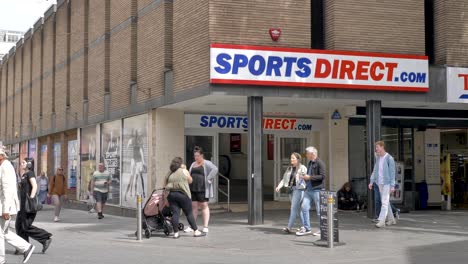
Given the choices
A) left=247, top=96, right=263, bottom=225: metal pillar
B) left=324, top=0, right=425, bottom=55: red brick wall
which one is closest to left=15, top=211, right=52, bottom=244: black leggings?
left=247, top=96, right=263, bottom=225: metal pillar

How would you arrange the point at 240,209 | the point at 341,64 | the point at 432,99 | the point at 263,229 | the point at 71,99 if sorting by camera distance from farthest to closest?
the point at 71,99 < the point at 240,209 < the point at 432,99 < the point at 341,64 < the point at 263,229

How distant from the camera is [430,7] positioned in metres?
16.8

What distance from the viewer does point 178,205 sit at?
12594mm

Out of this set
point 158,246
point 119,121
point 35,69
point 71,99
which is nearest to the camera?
point 158,246

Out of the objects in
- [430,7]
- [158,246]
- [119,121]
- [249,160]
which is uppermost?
[430,7]

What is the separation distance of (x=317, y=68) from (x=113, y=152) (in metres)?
9.68

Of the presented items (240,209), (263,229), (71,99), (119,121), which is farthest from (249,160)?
(71,99)

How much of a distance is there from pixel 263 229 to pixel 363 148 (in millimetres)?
6846

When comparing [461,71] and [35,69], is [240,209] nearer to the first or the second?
[461,71]

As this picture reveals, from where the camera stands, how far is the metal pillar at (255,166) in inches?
565

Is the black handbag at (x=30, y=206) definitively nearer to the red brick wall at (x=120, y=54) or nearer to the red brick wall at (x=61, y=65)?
the red brick wall at (x=120, y=54)

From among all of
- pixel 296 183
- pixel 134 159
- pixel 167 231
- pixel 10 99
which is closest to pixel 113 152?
pixel 134 159

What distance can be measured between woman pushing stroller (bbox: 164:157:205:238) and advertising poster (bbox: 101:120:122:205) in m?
8.64

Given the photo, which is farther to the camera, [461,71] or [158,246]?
[461,71]
